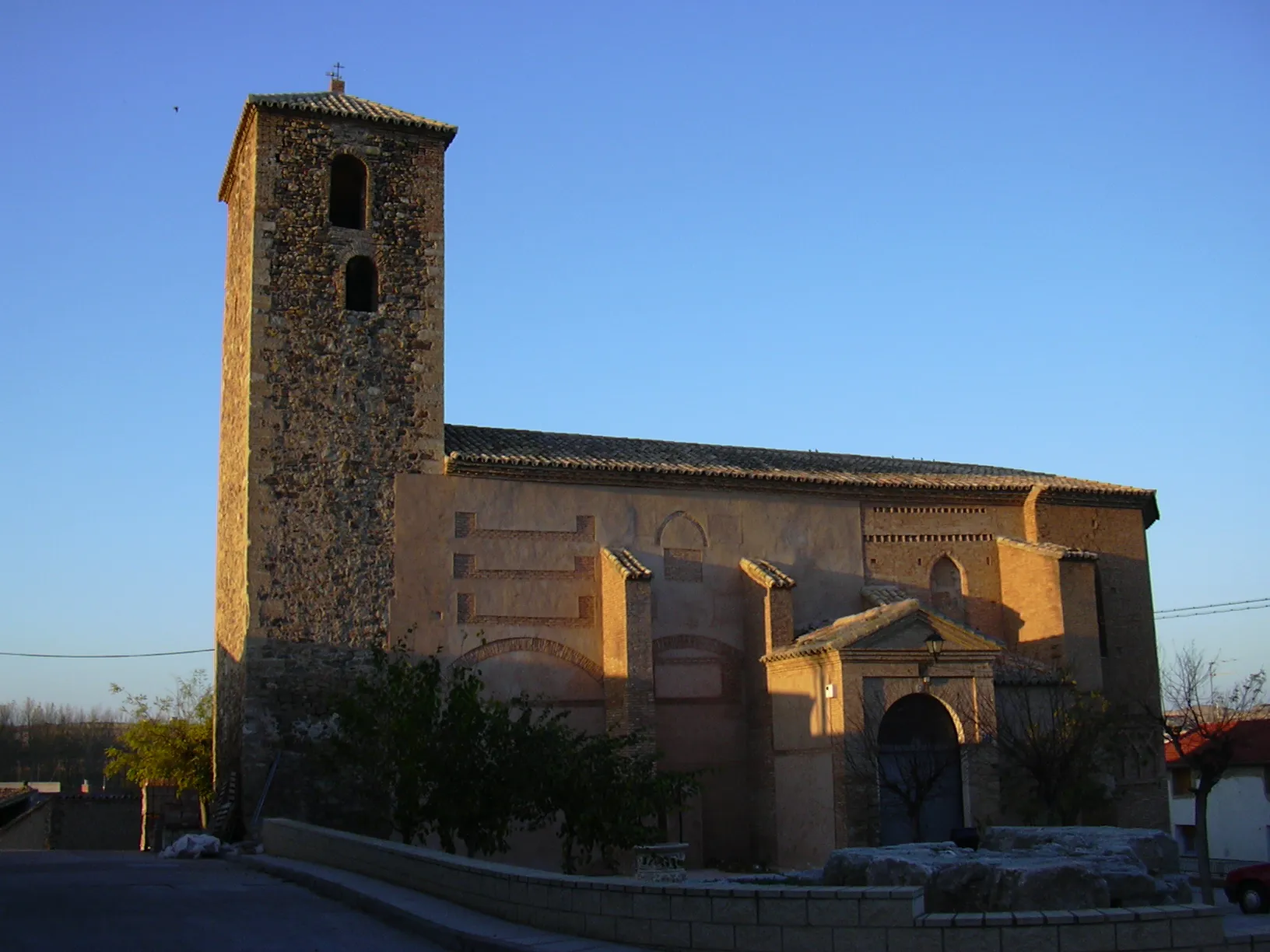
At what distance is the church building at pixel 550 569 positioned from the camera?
2092 cm

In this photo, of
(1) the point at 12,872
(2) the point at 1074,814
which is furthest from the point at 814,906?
(2) the point at 1074,814

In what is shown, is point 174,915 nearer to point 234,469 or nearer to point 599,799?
point 599,799

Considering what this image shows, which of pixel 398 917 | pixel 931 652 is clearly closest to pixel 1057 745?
pixel 931 652

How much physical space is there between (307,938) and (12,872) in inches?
246

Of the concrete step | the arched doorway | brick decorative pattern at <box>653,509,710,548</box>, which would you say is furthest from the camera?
brick decorative pattern at <box>653,509,710,548</box>

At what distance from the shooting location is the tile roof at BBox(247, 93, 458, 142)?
22812mm

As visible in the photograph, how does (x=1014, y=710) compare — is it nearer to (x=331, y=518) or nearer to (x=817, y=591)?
(x=817, y=591)

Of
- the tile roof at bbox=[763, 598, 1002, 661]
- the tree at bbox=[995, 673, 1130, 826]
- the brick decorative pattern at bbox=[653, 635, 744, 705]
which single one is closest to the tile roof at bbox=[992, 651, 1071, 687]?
the tree at bbox=[995, 673, 1130, 826]

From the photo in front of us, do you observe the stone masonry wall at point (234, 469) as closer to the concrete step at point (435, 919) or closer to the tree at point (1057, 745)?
the concrete step at point (435, 919)

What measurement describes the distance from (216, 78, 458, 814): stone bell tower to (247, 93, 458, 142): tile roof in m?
0.04

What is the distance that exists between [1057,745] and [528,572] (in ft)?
28.6

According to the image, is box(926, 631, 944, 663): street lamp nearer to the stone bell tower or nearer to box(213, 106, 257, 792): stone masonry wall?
the stone bell tower

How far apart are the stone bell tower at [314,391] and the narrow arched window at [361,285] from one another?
0.10 feet

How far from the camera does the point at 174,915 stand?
1183cm
